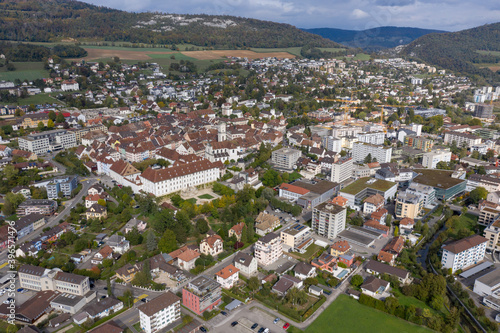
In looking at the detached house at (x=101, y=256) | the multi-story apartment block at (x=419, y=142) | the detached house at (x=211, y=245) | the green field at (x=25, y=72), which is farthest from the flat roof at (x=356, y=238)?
the green field at (x=25, y=72)

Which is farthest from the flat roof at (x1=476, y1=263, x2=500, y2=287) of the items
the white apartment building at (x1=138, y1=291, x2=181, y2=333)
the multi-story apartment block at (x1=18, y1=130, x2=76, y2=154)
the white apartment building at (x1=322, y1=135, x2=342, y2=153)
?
the multi-story apartment block at (x1=18, y1=130, x2=76, y2=154)

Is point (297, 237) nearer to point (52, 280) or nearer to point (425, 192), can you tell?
point (425, 192)

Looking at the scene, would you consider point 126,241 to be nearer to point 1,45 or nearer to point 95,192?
point 95,192

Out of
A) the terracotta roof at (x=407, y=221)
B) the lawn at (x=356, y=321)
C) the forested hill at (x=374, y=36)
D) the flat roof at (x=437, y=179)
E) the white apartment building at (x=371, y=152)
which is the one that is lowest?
the lawn at (x=356, y=321)

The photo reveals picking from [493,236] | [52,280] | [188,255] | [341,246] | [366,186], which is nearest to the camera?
[52,280]

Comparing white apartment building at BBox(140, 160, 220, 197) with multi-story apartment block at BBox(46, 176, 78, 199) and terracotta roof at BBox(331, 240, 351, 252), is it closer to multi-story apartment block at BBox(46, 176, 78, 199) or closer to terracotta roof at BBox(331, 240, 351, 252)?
multi-story apartment block at BBox(46, 176, 78, 199)

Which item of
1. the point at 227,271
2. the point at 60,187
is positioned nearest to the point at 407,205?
the point at 227,271

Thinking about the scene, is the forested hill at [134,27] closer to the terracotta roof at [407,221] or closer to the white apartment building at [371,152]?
the white apartment building at [371,152]
